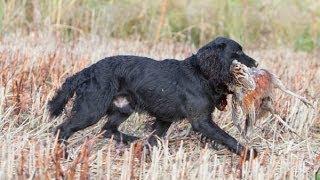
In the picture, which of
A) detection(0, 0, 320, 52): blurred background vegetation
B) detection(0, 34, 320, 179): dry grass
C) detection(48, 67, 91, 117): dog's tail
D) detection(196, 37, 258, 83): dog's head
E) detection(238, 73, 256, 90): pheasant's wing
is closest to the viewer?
detection(0, 34, 320, 179): dry grass

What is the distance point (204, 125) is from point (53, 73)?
79.9 inches

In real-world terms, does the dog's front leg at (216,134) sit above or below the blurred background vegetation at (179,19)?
below

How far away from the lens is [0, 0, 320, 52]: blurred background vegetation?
10281 millimetres

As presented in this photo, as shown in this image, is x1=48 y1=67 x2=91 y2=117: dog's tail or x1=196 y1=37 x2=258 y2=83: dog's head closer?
x1=196 y1=37 x2=258 y2=83: dog's head

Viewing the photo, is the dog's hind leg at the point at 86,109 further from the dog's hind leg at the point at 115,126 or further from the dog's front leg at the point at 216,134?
the dog's front leg at the point at 216,134

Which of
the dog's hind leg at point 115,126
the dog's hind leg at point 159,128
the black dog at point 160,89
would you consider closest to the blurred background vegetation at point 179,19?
the dog's hind leg at point 115,126

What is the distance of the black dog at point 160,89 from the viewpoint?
4812 millimetres

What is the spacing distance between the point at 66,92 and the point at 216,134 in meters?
1.10

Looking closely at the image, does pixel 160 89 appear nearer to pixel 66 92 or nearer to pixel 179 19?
pixel 66 92

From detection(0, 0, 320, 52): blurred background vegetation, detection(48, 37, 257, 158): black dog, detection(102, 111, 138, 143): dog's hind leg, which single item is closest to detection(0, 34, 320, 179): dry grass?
detection(102, 111, 138, 143): dog's hind leg

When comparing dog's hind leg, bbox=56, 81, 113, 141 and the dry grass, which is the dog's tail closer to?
dog's hind leg, bbox=56, 81, 113, 141

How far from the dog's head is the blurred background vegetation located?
5326mm

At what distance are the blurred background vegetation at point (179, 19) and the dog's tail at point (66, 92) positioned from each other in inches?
196

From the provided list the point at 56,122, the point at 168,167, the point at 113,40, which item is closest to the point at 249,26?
the point at 113,40
